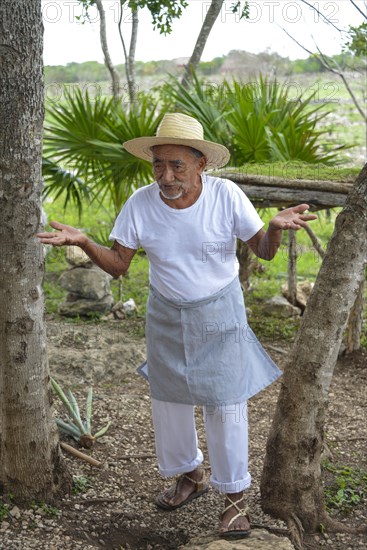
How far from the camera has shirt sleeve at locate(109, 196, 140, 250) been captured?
328 cm

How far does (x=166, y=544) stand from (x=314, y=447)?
80cm

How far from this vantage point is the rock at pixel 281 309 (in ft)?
24.1

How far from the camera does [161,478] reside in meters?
4.07

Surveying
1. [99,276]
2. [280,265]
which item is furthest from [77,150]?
[280,265]

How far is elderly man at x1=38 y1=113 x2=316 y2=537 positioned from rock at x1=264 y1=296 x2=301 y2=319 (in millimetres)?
3973

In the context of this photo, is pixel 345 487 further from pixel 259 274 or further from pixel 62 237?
pixel 259 274

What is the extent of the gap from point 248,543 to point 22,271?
1470mm

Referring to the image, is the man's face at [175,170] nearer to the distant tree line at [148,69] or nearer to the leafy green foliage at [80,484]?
the leafy green foliage at [80,484]

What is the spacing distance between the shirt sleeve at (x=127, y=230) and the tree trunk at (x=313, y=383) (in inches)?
33.0

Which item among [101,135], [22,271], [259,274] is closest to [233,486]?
[22,271]

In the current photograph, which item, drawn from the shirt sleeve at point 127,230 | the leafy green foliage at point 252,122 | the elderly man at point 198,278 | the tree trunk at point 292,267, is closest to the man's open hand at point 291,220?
the elderly man at point 198,278

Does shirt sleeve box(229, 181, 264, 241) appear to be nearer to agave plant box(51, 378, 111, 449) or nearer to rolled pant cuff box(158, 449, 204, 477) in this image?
rolled pant cuff box(158, 449, 204, 477)

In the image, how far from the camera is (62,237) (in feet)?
9.76

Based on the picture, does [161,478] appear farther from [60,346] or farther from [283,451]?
[60,346]
